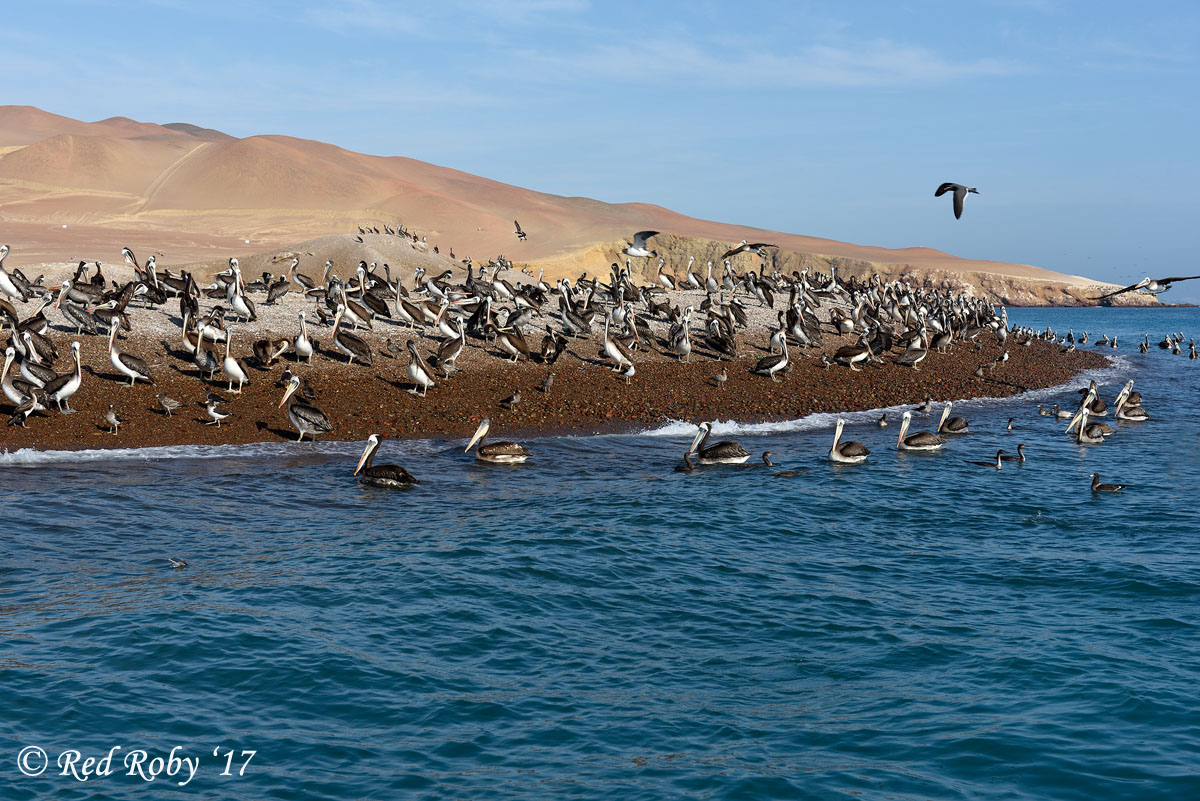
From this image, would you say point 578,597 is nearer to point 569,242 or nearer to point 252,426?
point 252,426

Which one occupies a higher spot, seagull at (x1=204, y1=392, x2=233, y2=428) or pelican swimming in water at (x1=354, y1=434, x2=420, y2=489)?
seagull at (x1=204, y1=392, x2=233, y2=428)

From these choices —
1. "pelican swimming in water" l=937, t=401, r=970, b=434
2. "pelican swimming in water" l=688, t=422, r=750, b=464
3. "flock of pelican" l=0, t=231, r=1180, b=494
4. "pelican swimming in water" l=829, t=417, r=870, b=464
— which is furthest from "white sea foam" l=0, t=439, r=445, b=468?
"pelican swimming in water" l=937, t=401, r=970, b=434

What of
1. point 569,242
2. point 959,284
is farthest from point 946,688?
point 959,284

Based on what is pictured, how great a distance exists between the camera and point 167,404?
2078 centimetres

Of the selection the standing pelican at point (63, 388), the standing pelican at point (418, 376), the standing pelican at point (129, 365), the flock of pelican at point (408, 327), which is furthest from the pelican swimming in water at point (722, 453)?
the standing pelican at point (63, 388)

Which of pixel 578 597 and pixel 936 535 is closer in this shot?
pixel 578 597

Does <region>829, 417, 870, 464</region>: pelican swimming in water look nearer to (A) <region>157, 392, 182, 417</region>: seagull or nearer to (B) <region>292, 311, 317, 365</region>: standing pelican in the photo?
(B) <region>292, 311, 317, 365</region>: standing pelican

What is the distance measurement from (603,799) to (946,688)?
4059 mm

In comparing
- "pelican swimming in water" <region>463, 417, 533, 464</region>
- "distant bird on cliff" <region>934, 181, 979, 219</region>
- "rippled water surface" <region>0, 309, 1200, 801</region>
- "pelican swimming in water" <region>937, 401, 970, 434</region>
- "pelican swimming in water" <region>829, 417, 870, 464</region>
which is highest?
"distant bird on cliff" <region>934, 181, 979, 219</region>

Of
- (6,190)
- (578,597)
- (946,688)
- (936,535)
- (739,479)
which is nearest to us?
(946,688)

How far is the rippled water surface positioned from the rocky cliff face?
6880cm

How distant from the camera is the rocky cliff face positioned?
317 ft

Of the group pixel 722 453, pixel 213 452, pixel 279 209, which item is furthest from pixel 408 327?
pixel 279 209

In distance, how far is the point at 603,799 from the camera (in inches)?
307
